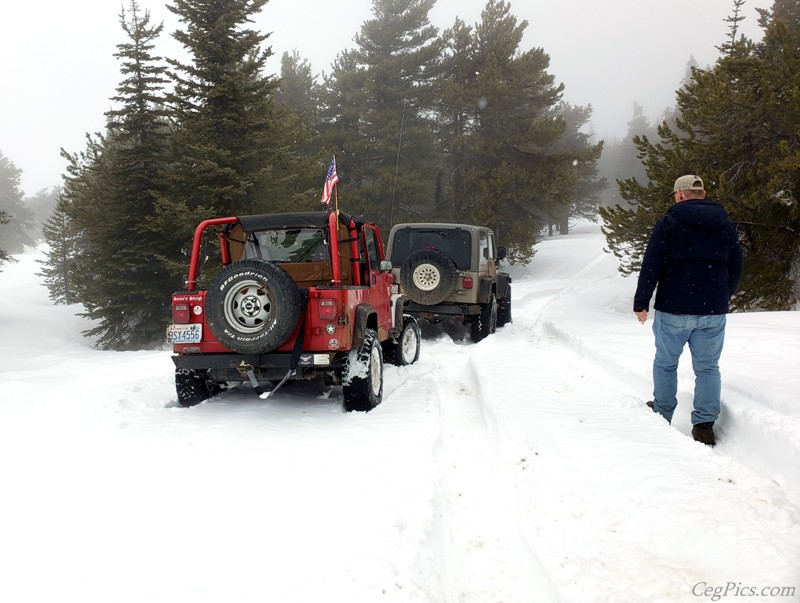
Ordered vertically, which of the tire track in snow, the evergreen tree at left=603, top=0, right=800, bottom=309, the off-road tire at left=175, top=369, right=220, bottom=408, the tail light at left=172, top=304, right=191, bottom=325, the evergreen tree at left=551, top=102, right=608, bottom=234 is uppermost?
the evergreen tree at left=551, top=102, right=608, bottom=234

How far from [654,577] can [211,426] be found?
11.7 feet

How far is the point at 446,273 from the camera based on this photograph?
29.7ft

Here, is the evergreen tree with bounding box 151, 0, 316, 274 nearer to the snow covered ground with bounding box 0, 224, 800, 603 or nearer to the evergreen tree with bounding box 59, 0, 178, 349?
the evergreen tree with bounding box 59, 0, 178, 349

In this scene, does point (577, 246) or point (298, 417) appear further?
point (577, 246)

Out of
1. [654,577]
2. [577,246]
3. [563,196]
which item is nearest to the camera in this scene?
[654,577]

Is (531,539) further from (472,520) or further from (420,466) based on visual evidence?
(420,466)

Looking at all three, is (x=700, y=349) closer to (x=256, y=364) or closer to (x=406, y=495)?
(x=406, y=495)

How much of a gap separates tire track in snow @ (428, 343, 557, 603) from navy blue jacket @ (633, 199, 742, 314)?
1.82 m

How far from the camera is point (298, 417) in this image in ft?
16.2

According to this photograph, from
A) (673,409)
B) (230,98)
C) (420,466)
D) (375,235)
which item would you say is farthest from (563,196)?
(420,466)

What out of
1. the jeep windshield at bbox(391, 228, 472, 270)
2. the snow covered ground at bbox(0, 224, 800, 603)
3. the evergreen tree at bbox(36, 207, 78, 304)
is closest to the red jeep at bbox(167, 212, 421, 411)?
the snow covered ground at bbox(0, 224, 800, 603)

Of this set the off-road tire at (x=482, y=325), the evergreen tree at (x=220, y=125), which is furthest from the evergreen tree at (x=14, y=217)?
the off-road tire at (x=482, y=325)

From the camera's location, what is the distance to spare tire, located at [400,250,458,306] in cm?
905

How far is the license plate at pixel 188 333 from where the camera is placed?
499cm
